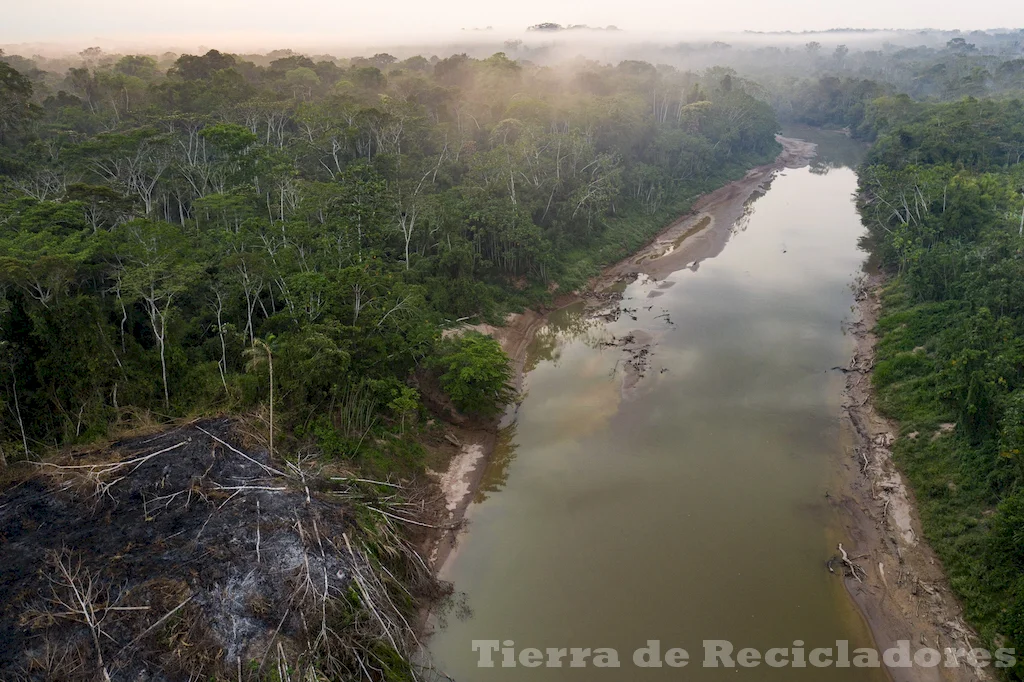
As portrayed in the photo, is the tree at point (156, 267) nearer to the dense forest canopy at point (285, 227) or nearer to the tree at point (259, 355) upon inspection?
the dense forest canopy at point (285, 227)

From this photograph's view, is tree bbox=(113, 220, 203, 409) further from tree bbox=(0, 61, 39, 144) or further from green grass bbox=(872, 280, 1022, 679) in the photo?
green grass bbox=(872, 280, 1022, 679)

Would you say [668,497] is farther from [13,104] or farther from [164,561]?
[13,104]

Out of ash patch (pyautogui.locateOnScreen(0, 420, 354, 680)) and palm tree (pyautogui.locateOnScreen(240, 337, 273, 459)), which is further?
palm tree (pyautogui.locateOnScreen(240, 337, 273, 459))

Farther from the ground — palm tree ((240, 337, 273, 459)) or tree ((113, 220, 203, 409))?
tree ((113, 220, 203, 409))

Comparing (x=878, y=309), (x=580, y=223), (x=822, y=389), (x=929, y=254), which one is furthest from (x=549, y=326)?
(x=929, y=254)

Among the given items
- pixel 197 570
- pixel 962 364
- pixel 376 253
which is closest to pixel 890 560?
pixel 962 364

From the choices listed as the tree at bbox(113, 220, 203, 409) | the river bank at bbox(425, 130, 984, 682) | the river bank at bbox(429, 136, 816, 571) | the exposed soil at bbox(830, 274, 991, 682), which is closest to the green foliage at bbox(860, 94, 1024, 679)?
the exposed soil at bbox(830, 274, 991, 682)

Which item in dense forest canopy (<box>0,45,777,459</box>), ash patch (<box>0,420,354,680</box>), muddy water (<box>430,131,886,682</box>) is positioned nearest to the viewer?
ash patch (<box>0,420,354,680</box>)
